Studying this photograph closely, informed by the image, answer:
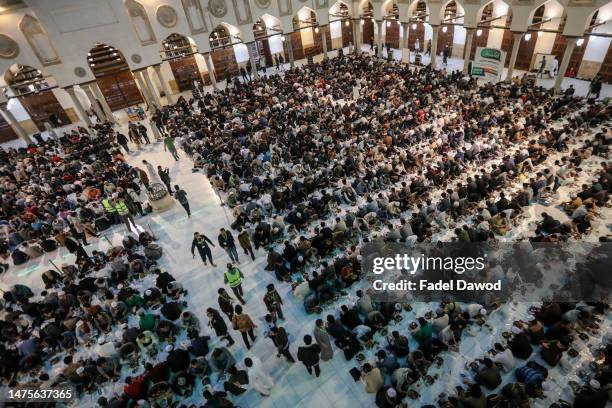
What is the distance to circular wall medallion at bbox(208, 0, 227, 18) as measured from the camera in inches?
910

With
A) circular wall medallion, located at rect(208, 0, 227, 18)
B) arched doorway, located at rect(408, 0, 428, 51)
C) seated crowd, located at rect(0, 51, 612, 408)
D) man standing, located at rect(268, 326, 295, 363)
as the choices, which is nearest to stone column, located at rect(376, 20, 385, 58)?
arched doorway, located at rect(408, 0, 428, 51)

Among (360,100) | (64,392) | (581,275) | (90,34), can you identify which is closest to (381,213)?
(581,275)

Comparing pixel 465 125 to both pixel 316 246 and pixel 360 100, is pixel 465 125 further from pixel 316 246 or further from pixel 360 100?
pixel 316 246

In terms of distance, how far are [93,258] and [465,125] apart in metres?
15.4

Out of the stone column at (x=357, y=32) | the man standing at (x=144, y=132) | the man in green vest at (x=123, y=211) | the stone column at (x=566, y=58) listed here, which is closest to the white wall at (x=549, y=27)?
the stone column at (x=566, y=58)

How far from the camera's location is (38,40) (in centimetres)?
1988

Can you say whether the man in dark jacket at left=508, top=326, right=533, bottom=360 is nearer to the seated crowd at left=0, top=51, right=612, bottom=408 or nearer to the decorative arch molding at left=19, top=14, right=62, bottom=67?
the seated crowd at left=0, top=51, right=612, bottom=408

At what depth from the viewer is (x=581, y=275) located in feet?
24.2

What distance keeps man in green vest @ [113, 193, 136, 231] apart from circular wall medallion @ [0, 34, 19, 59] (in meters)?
15.1

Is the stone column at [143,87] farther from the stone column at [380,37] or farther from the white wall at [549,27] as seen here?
the white wall at [549,27]

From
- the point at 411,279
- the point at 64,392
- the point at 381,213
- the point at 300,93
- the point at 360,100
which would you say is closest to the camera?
the point at 64,392

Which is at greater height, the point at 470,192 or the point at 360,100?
the point at 360,100

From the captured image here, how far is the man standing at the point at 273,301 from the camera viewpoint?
7570mm

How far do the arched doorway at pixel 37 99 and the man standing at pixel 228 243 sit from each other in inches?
806
